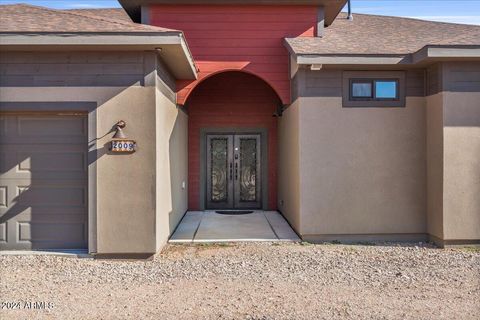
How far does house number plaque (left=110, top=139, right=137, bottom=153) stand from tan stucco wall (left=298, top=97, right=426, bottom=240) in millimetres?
3024

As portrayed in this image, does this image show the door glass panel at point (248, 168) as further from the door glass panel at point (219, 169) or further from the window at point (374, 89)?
the window at point (374, 89)

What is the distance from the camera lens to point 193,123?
10.9 metres

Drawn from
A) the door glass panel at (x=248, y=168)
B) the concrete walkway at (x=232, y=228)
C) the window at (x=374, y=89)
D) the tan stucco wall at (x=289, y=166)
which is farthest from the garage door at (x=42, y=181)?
the door glass panel at (x=248, y=168)

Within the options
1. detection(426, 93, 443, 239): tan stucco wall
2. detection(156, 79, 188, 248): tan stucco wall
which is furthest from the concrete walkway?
detection(426, 93, 443, 239): tan stucco wall

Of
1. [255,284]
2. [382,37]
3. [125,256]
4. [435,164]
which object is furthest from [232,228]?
[382,37]

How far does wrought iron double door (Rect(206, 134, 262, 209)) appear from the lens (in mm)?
11070

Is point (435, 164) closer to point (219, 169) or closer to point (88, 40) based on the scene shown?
point (219, 169)

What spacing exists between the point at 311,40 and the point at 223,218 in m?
4.61

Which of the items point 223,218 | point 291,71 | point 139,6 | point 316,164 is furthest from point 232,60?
point 223,218

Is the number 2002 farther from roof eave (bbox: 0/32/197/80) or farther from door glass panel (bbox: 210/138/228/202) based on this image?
door glass panel (bbox: 210/138/228/202)

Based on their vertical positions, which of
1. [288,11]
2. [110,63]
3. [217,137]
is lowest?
[217,137]

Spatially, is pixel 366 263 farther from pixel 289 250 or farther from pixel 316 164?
pixel 316 164

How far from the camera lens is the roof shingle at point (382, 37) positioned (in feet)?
23.0

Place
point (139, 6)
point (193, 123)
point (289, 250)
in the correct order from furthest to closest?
1. point (193, 123)
2. point (139, 6)
3. point (289, 250)
